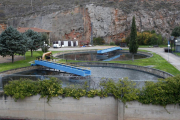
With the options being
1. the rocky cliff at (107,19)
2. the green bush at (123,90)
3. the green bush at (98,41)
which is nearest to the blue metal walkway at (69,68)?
the green bush at (123,90)

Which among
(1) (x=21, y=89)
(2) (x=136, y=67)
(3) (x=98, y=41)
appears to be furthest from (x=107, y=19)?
(1) (x=21, y=89)

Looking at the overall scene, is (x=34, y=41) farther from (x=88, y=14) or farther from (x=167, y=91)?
(x=88, y=14)

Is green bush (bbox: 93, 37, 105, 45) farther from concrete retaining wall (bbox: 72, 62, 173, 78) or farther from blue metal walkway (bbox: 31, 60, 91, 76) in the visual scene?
blue metal walkway (bbox: 31, 60, 91, 76)

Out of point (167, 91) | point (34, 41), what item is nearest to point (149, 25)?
point (34, 41)

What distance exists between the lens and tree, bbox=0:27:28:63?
26.0 m

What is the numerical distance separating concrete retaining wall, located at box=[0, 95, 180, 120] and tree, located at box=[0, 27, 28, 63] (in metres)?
15.6

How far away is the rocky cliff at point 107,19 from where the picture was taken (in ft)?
214

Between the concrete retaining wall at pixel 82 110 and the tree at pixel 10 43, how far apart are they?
1557 cm

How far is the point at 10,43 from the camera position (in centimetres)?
2602

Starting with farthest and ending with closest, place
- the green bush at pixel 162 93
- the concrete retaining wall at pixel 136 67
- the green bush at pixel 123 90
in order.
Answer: the concrete retaining wall at pixel 136 67, the green bush at pixel 123 90, the green bush at pixel 162 93

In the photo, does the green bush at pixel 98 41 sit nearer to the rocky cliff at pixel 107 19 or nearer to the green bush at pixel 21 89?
the rocky cliff at pixel 107 19

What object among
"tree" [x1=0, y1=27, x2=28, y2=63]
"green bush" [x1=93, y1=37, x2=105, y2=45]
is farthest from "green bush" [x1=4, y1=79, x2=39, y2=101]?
"green bush" [x1=93, y1=37, x2=105, y2=45]

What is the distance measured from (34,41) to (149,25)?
4410cm

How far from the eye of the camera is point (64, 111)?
11.7m
